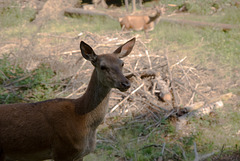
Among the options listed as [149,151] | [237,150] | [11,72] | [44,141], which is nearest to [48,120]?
[44,141]

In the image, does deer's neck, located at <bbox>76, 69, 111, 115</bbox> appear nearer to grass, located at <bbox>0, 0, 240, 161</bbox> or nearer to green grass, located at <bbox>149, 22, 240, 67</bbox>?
grass, located at <bbox>0, 0, 240, 161</bbox>

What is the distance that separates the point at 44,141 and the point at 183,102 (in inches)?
141

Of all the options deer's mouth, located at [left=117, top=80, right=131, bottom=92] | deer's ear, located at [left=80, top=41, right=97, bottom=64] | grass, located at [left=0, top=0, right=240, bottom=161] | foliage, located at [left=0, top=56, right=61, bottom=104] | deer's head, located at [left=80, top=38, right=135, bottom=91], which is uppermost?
deer's ear, located at [left=80, top=41, right=97, bottom=64]

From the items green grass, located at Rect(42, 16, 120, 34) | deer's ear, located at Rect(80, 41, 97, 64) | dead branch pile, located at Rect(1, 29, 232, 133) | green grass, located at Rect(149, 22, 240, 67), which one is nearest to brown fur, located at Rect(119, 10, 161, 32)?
green grass, located at Rect(149, 22, 240, 67)

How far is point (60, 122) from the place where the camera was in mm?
3309

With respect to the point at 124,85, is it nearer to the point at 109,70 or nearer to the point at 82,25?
the point at 109,70

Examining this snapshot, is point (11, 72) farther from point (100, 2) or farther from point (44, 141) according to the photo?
point (100, 2)

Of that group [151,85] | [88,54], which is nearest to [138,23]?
[151,85]

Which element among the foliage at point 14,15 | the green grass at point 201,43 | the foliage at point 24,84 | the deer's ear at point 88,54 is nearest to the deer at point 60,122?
the deer's ear at point 88,54

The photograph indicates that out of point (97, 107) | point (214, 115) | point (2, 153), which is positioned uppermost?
point (97, 107)

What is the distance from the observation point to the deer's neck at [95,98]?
3441 mm

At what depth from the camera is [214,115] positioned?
18.4ft

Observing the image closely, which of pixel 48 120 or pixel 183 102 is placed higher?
pixel 48 120

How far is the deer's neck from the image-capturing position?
3441 mm
